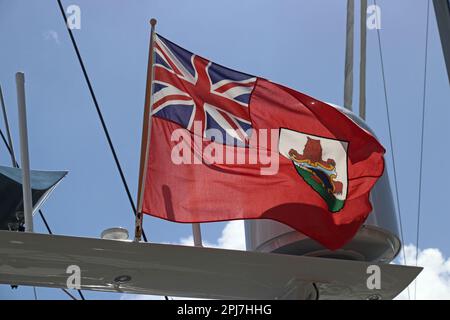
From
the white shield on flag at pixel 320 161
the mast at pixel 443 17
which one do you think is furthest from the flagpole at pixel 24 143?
the mast at pixel 443 17

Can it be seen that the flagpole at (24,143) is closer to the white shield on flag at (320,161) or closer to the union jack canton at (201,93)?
the union jack canton at (201,93)

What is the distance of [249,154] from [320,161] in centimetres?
49

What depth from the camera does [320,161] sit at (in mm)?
4902

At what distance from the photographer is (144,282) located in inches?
174

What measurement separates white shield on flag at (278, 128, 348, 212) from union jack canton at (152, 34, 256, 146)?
31 cm

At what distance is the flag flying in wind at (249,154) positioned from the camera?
15.2ft

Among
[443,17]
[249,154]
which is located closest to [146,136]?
[249,154]

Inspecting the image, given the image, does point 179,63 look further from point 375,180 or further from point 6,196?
point 6,196

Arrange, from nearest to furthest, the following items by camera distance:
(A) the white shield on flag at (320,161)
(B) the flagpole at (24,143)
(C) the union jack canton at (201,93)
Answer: (B) the flagpole at (24,143) < (A) the white shield on flag at (320,161) < (C) the union jack canton at (201,93)
